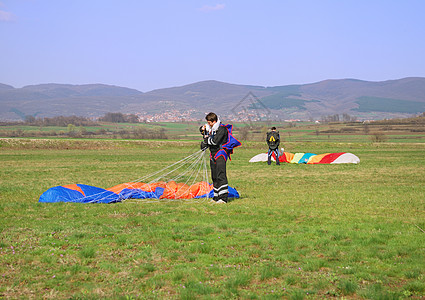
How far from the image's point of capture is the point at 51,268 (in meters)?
5.31

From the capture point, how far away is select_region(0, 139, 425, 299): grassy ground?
468 centimetres

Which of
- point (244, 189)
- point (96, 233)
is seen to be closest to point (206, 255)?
point (96, 233)

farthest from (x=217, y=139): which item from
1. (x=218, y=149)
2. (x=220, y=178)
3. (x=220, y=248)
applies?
(x=220, y=248)

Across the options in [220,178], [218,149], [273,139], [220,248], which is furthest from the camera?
[273,139]

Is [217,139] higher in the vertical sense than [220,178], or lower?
higher

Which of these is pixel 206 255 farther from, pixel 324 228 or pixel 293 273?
pixel 324 228

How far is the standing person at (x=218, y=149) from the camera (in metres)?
10.2

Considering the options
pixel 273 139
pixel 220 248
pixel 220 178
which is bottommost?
pixel 220 248

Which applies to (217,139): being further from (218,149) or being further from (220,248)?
(220,248)

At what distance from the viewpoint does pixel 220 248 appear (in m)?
6.18

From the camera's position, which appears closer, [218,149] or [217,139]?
[217,139]

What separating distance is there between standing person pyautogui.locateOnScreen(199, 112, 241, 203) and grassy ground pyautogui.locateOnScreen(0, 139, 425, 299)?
1.43 ft

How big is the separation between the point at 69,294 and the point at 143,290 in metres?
0.79

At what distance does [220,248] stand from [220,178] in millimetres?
4026
